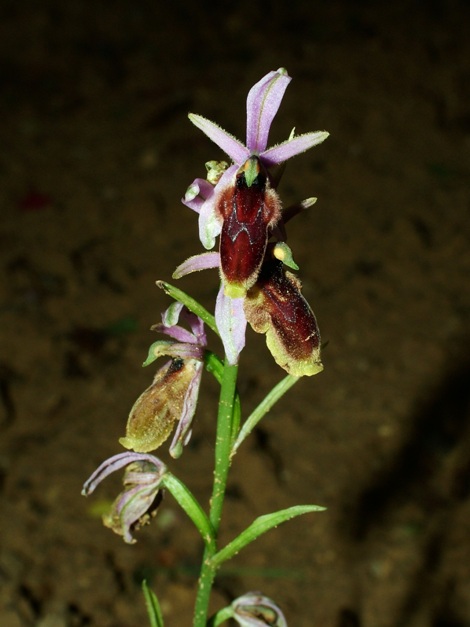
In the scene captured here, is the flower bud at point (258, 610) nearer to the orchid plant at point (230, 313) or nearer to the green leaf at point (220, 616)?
the green leaf at point (220, 616)

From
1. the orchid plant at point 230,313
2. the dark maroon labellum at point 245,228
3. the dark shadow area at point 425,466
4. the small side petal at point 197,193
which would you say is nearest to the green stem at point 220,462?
the orchid plant at point 230,313

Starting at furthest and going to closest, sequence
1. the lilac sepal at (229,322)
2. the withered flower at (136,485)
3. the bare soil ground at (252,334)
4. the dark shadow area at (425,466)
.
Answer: the dark shadow area at (425,466)
the bare soil ground at (252,334)
the withered flower at (136,485)
the lilac sepal at (229,322)

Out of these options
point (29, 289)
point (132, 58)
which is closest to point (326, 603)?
point (29, 289)

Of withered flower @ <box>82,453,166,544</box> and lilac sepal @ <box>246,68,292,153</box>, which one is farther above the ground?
lilac sepal @ <box>246,68,292,153</box>

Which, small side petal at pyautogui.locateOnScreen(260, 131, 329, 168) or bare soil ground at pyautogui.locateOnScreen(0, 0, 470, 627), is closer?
small side petal at pyautogui.locateOnScreen(260, 131, 329, 168)

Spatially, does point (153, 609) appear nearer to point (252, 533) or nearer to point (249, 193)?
point (252, 533)

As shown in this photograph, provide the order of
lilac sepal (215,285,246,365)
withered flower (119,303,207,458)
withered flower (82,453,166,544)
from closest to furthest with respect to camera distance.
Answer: lilac sepal (215,285,246,365), withered flower (119,303,207,458), withered flower (82,453,166,544)

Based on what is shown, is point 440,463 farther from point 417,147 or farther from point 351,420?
point 417,147

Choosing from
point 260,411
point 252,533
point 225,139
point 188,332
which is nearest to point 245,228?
point 225,139

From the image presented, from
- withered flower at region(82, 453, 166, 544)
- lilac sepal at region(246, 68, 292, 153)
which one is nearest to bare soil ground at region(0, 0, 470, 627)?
withered flower at region(82, 453, 166, 544)

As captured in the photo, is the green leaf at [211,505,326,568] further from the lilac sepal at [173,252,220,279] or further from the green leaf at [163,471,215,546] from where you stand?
the lilac sepal at [173,252,220,279]
